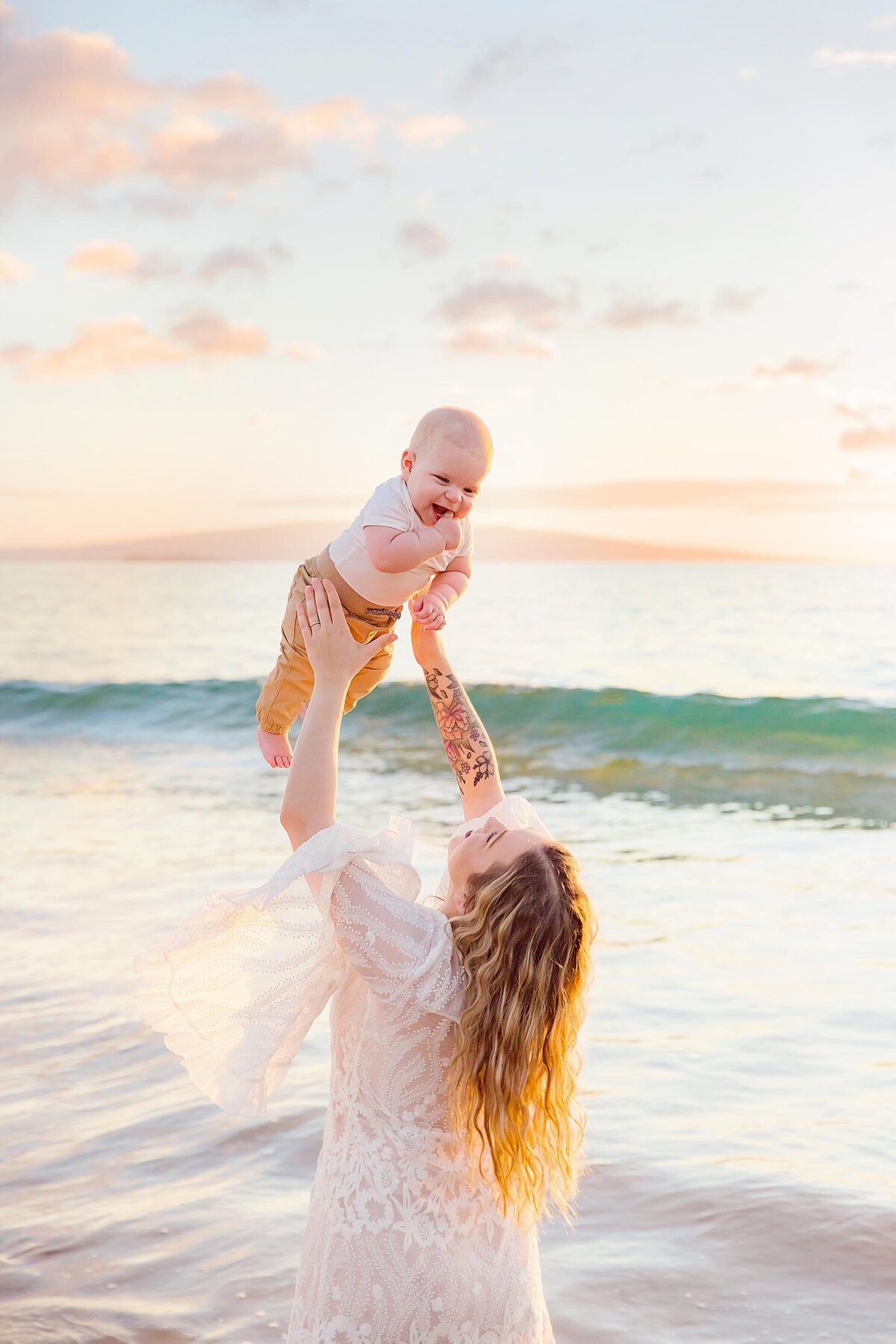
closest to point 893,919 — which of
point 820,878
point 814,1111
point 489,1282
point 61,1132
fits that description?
point 820,878

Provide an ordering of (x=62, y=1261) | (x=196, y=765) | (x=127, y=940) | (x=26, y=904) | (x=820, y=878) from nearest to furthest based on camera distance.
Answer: (x=62, y=1261)
(x=127, y=940)
(x=26, y=904)
(x=820, y=878)
(x=196, y=765)

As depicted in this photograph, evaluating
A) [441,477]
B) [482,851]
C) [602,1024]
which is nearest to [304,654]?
[441,477]

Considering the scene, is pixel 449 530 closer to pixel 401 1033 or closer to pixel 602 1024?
pixel 401 1033

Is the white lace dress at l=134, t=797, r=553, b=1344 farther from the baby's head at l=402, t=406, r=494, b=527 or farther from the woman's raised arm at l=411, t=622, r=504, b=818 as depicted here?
the baby's head at l=402, t=406, r=494, b=527

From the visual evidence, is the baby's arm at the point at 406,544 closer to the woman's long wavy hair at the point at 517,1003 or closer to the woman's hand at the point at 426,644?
the woman's hand at the point at 426,644

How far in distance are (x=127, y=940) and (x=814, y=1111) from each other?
12.5 ft

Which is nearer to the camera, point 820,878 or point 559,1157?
point 559,1157

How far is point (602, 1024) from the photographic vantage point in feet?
Answer: 18.0

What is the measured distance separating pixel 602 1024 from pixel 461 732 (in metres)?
2.84

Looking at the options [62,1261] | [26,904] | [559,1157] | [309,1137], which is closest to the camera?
[559,1157]

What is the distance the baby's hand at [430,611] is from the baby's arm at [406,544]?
6.3 inches

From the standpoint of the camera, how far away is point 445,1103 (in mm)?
2406

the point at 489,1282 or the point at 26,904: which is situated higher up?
the point at 489,1282

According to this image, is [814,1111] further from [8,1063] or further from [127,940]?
[127,940]
